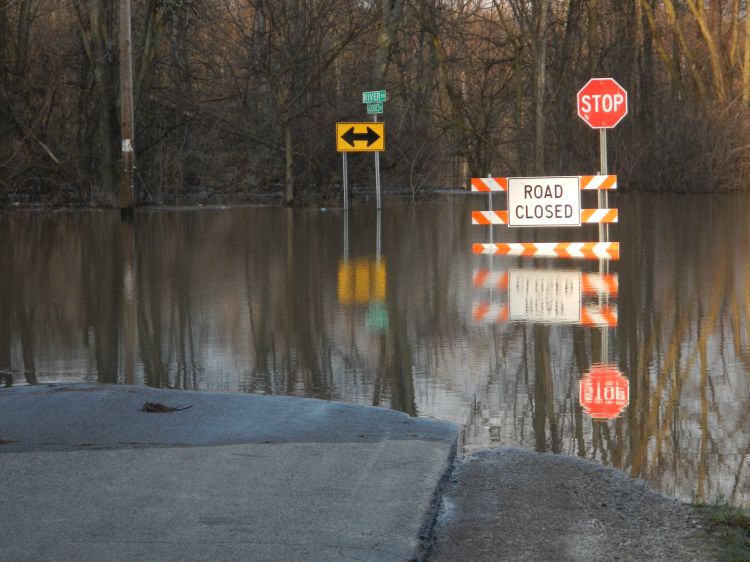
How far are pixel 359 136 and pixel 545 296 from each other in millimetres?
18316

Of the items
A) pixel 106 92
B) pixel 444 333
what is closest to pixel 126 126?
pixel 106 92

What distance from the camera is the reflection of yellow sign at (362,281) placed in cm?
1353

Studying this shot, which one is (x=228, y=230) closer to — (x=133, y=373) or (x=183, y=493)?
(x=133, y=373)

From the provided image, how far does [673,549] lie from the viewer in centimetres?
498

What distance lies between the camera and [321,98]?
37406 millimetres

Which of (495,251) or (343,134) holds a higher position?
(343,134)

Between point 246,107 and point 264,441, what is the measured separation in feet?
106

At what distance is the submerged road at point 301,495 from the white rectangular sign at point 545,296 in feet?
15.4

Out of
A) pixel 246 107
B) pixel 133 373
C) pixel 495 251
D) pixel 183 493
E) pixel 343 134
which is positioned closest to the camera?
pixel 183 493

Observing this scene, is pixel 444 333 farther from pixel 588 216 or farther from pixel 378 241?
pixel 378 241

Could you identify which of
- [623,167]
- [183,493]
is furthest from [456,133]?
[183,493]

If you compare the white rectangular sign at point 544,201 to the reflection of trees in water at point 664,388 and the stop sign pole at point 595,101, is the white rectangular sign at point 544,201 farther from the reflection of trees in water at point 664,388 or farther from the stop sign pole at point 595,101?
the stop sign pole at point 595,101

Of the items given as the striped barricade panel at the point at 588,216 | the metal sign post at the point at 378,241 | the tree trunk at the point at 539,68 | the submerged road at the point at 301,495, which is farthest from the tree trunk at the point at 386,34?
the submerged road at the point at 301,495

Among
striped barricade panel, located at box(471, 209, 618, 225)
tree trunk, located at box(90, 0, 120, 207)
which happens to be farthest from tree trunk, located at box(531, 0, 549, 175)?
striped barricade panel, located at box(471, 209, 618, 225)
